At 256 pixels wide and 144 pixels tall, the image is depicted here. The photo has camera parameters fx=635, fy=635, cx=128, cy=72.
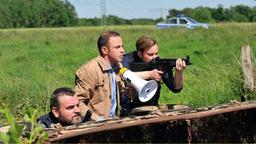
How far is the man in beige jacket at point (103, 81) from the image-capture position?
5055mm

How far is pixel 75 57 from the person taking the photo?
23906 millimetres

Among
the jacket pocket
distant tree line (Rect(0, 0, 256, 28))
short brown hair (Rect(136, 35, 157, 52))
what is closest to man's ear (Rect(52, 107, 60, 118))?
the jacket pocket

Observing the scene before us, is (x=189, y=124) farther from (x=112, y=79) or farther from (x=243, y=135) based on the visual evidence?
Answer: (x=112, y=79)

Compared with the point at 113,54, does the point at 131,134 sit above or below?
below

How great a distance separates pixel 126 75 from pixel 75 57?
18.9 meters

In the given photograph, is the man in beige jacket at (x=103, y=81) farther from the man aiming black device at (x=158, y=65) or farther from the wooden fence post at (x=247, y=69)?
the wooden fence post at (x=247, y=69)

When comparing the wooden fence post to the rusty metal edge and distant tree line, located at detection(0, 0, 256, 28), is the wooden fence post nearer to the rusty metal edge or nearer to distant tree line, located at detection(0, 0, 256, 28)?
the rusty metal edge

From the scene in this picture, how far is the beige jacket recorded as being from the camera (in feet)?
16.6

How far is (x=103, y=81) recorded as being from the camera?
16.9ft

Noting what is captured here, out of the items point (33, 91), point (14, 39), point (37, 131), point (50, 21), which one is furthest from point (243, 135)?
point (50, 21)

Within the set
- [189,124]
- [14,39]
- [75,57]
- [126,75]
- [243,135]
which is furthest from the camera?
[14,39]

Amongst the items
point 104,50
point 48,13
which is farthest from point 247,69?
point 48,13

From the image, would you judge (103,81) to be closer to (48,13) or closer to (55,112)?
(55,112)

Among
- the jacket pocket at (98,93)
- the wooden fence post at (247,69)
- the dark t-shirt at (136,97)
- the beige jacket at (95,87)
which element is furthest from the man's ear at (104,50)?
the wooden fence post at (247,69)
